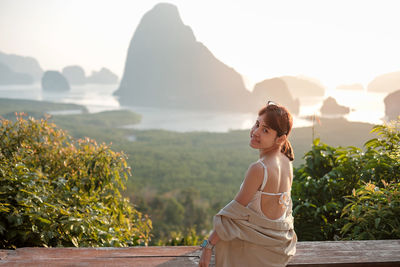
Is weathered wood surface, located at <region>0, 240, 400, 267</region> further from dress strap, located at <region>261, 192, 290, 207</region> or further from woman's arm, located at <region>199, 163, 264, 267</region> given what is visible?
dress strap, located at <region>261, 192, 290, 207</region>

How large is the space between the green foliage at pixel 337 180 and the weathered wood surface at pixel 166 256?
683mm

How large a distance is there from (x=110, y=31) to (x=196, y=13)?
4.37 metres

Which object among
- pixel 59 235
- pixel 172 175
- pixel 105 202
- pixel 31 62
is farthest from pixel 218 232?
pixel 31 62

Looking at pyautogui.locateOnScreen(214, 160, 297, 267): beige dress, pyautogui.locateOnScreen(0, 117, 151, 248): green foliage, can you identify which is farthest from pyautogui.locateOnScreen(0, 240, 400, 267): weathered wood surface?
pyautogui.locateOnScreen(0, 117, 151, 248): green foliage

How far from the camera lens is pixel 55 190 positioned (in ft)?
7.27

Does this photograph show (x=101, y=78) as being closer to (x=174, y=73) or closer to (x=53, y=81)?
(x=53, y=81)

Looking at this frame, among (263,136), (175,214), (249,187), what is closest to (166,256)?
(249,187)

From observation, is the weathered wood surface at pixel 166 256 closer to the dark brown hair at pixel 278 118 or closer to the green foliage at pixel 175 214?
the dark brown hair at pixel 278 118

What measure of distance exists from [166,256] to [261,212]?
436 mm

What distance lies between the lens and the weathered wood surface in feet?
4.04

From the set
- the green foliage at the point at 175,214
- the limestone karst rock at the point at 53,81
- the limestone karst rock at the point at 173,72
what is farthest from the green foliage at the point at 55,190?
the limestone karst rock at the point at 173,72

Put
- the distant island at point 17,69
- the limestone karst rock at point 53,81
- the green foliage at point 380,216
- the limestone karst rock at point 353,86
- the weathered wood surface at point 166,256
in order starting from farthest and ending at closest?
1. the limestone karst rock at point 53,81
2. the distant island at point 17,69
3. the limestone karst rock at point 353,86
4. the green foliage at point 380,216
5. the weathered wood surface at point 166,256

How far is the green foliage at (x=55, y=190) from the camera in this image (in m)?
1.56

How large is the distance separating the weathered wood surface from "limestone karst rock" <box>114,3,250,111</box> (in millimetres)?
55178
